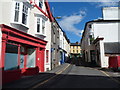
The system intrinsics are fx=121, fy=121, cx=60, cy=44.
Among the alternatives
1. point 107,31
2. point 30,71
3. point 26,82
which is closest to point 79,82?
point 26,82

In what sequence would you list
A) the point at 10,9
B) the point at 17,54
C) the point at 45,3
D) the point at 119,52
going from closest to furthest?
the point at 10,9
the point at 17,54
the point at 45,3
the point at 119,52

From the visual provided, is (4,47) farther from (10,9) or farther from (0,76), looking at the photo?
(10,9)

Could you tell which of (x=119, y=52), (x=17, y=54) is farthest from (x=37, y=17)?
(x=119, y=52)

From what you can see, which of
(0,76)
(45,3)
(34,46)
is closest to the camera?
(0,76)

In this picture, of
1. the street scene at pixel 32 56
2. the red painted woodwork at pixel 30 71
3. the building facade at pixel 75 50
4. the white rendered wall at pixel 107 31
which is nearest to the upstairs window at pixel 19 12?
the street scene at pixel 32 56

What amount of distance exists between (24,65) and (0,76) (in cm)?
409

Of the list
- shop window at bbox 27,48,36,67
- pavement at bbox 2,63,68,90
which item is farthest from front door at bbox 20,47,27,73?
pavement at bbox 2,63,68,90

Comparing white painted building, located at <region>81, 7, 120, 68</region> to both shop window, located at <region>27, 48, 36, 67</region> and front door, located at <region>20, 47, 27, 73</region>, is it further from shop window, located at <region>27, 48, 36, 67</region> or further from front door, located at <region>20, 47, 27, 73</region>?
front door, located at <region>20, 47, 27, 73</region>

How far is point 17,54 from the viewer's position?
34.5 ft

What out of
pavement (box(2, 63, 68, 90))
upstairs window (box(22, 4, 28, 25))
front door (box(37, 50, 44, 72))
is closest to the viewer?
pavement (box(2, 63, 68, 90))

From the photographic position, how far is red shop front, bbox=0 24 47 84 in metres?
8.68

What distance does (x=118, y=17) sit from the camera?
2862 cm

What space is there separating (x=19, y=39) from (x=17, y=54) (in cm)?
133

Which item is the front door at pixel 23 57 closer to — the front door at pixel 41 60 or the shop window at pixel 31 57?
the shop window at pixel 31 57
